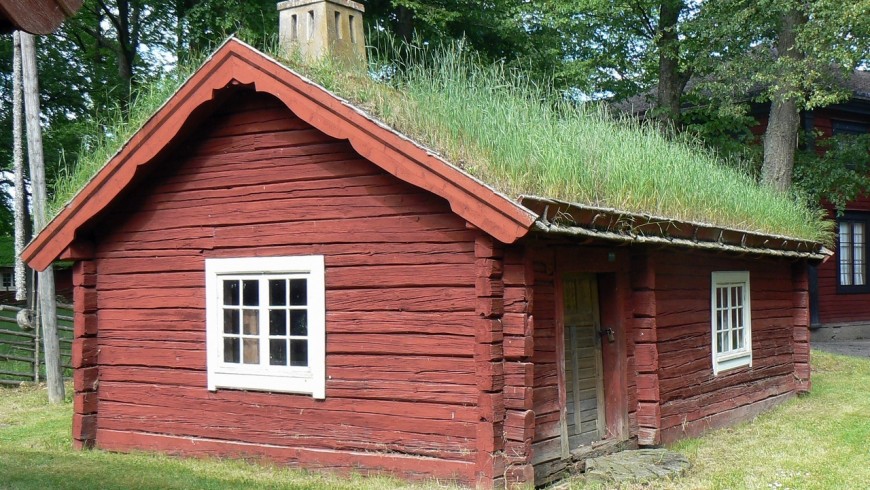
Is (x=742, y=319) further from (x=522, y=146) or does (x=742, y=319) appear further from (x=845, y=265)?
(x=845, y=265)

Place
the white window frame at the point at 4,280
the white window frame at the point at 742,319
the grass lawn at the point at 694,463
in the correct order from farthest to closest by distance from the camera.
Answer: the white window frame at the point at 4,280 < the white window frame at the point at 742,319 < the grass lawn at the point at 694,463

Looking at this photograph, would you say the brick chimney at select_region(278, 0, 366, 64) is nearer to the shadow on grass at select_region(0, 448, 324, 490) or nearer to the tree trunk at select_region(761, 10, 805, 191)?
Answer: the shadow on grass at select_region(0, 448, 324, 490)

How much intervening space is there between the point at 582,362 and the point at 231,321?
3.55m

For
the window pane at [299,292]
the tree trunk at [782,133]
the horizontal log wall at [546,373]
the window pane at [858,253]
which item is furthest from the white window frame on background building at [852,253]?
the window pane at [299,292]

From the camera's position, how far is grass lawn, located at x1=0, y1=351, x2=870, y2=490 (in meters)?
8.20

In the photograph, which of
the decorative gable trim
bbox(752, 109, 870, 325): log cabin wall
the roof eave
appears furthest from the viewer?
bbox(752, 109, 870, 325): log cabin wall

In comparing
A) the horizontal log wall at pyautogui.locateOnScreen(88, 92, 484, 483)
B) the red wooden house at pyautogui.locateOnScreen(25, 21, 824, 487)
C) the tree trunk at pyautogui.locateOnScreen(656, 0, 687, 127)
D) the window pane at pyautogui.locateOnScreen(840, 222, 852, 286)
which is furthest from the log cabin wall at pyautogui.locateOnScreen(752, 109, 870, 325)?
the horizontal log wall at pyautogui.locateOnScreen(88, 92, 484, 483)

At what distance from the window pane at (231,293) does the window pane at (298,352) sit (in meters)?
0.86

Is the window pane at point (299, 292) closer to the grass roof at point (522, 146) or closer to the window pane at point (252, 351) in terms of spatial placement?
the window pane at point (252, 351)

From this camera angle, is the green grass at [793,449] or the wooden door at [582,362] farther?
the wooden door at [582,362]

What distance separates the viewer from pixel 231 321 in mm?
9578

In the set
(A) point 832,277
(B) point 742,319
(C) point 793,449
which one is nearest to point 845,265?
(A) point 832,277

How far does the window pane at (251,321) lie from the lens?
30.8 ft

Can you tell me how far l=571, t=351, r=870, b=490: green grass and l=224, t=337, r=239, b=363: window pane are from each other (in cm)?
362
